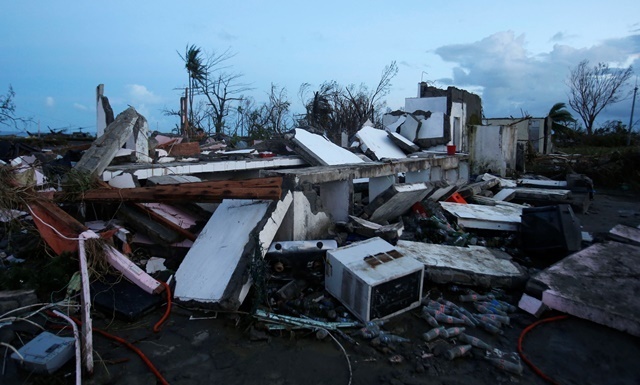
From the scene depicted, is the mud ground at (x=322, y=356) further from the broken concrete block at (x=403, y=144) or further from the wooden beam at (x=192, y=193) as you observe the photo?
the broken concrete block at (x=403, y=144)

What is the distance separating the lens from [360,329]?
3.21 metres

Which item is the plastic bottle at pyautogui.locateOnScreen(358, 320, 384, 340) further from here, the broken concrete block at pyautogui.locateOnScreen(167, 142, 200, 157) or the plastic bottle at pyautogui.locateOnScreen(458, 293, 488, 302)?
the broken concrete block at pyautogui.locateOnScreen(167, 142, 200, 157)

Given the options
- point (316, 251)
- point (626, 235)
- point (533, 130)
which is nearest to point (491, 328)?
point (316, 251)

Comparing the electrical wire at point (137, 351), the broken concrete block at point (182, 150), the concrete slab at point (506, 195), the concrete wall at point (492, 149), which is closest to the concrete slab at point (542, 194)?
the concrete slab at point (506, 195)

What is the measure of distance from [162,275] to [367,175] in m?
3.37

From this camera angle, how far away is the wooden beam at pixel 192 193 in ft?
13.5

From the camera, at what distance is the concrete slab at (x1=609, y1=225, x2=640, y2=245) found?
502 cm

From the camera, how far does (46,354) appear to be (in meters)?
2.61

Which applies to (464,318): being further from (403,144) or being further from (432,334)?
(403,144)

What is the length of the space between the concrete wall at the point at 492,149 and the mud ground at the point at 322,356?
1019 centimetres

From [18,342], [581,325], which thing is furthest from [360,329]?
[18,342]

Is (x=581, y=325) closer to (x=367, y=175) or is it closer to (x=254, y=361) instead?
(x=254, y=361)

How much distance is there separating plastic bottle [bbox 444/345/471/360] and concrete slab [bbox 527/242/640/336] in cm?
113

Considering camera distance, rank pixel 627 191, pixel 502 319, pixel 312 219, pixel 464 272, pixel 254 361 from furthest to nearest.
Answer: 1. pixel 627 191
2. pixel 312 219
3. pixel 464 272
4. pixel 502 319
5. pixel 254 361
